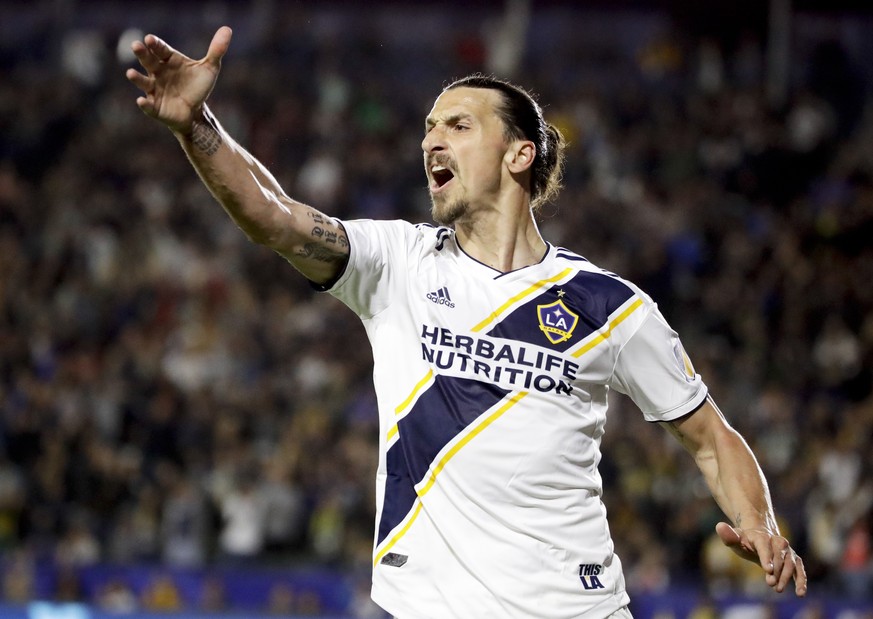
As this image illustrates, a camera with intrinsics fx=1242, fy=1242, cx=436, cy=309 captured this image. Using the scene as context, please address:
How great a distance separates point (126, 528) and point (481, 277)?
8.93 m

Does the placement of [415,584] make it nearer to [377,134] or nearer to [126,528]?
[126,528]

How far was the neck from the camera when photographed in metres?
4.18

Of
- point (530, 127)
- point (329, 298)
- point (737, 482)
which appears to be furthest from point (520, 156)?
point (329, 298)

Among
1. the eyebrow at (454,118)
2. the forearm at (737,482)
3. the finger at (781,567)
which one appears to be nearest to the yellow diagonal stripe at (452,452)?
the forearm at (737,482)

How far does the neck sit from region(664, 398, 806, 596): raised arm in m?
0.75

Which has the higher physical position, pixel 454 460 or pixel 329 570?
pixel 454 460

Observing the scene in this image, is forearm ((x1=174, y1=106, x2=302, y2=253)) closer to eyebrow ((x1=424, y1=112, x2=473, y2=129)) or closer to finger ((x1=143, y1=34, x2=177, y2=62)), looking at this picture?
finger ((x1=143, y1=34, x2=177, y2=62))

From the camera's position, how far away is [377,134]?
651 inches

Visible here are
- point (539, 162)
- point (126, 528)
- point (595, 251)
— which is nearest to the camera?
point (539, 162)

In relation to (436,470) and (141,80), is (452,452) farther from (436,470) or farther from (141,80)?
(141,80)

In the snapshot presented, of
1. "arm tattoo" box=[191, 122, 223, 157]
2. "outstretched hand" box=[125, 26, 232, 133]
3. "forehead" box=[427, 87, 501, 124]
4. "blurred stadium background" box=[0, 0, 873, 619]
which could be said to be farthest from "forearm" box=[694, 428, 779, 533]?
"blurred stadium background" box=[0, 0, 873, 619]

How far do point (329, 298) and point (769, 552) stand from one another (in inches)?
441

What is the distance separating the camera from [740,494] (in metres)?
4.03

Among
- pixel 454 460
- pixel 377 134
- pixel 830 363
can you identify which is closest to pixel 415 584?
pixel 454 460
